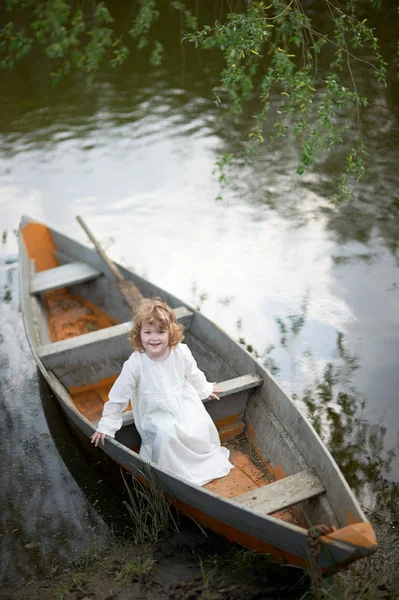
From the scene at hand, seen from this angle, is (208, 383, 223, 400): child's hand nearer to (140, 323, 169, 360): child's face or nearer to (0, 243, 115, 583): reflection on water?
(140, 323, 169, 360): child's face

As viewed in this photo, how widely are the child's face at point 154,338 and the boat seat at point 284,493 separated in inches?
37.1

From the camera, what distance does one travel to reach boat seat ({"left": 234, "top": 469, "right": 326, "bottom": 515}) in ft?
12.3

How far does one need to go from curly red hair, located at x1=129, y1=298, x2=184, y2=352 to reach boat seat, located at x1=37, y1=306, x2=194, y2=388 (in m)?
1.17

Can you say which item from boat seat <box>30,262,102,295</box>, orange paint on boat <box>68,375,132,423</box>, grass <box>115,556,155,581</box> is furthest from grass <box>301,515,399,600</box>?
boat seat <box>30,262,102,295</box>

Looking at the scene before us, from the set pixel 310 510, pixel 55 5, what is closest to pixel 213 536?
pixel 310 510

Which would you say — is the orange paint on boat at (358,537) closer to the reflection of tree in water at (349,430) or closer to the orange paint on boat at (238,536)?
the orange paint on boat at (238,536)

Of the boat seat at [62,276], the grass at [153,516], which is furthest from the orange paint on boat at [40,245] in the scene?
the grass at [153,516]

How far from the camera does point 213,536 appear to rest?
4156 millimetres

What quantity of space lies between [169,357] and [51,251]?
122 inches

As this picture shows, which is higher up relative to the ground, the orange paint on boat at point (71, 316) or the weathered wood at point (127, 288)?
the weathered wood at point (127, 288)

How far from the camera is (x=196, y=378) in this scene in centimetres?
441

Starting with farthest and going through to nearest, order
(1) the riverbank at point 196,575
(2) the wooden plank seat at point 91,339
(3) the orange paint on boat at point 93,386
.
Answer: (3) the orange paint on boat at point 93,386, (2) the wooden plank seat at point 91,339, (1) the riverbank at point 196,575

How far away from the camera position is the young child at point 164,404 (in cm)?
416

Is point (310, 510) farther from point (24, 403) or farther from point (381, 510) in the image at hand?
point (24, 403)
